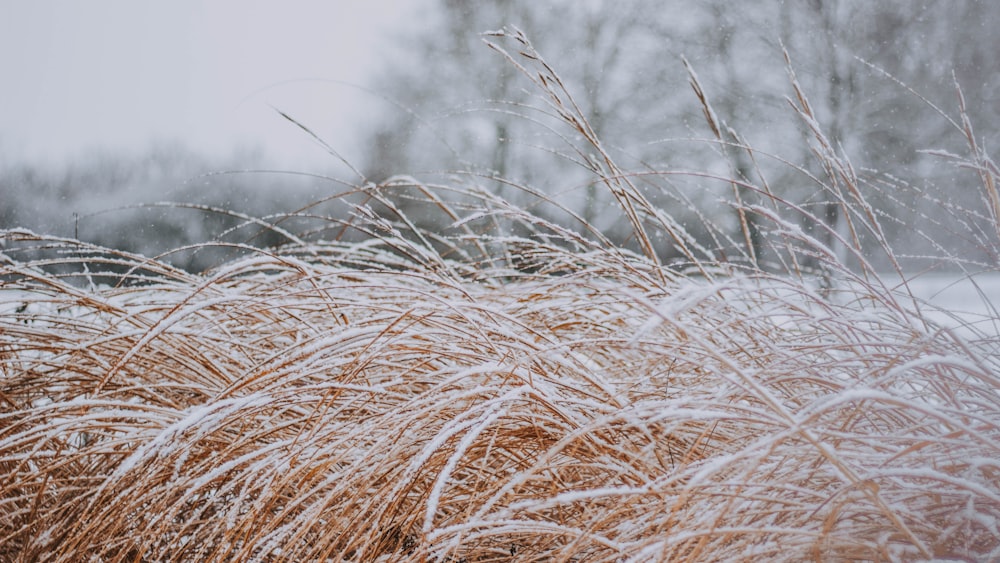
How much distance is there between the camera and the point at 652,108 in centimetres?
799

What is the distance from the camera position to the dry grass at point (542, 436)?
0.61 metres

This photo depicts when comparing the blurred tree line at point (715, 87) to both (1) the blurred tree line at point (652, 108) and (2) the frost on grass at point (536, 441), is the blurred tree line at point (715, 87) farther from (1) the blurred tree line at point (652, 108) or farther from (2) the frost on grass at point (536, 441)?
(2) the frost on grass at point (536, 441)

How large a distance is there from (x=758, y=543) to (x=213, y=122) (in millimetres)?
8864

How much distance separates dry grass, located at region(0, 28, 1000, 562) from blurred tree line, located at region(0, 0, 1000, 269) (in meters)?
4.80

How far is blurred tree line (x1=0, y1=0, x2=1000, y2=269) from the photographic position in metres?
6.57

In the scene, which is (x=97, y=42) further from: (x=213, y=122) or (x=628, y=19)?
(x=628, y=19)

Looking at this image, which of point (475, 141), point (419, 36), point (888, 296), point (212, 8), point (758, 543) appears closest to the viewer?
point (758, 543)

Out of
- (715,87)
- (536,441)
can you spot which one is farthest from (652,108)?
(536,441)

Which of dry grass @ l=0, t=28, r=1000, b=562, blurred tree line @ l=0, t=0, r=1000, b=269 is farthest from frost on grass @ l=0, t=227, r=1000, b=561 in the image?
blurred tree line @ l=0, t=0, r=1000, b=269

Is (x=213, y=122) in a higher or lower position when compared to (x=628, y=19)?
lower

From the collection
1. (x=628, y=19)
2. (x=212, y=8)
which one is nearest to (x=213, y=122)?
(x=212, y=8)

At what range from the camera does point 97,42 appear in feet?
29.1

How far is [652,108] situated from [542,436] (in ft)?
24.8

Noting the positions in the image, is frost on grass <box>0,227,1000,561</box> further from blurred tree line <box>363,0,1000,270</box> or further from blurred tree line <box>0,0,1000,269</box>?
blurred tree line <box>363,0,1000,270</box>
